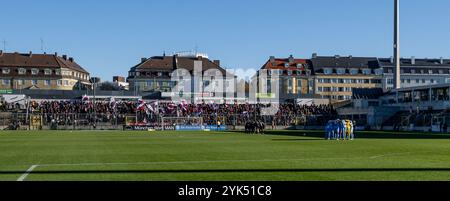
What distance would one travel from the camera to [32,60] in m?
142

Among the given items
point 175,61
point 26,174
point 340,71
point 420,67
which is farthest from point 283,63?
point 26,174

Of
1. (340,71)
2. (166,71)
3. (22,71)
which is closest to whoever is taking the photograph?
(22,71)

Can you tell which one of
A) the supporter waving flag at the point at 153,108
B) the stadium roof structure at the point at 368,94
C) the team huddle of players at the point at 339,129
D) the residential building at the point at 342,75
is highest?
the residential building at the point at 342,75

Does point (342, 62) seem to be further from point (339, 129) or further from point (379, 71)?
point (339, 129)

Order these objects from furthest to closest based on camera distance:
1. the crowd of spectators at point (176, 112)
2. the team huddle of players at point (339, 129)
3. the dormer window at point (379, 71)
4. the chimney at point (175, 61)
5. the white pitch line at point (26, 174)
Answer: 1. the dormer window at point (379, 71)
2. the chimney at point (175, 61)
3. the crowd of spectators at point (176, 112)
4. the team huddle of players at point (339, 129)
5. the white pitch line at point (26, 174)

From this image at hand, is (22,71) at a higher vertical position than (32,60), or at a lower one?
lower

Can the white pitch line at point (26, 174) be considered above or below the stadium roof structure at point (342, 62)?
below

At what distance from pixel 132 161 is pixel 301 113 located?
75.6 m

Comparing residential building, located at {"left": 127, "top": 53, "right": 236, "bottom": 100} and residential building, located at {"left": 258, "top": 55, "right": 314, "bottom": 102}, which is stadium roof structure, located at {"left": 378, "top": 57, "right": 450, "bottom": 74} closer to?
residential building, located at {"left": 258, "top": 55, "right": 314, "bottom": 102}

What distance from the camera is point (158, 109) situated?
9412 cm

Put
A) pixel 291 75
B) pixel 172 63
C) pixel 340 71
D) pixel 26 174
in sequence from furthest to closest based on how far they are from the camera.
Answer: pixel 340 71 → pixel 291 75 → pixel 172 63 → pixel 26 174

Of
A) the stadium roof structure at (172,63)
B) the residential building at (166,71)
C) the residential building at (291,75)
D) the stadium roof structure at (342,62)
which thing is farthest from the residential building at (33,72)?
the stadium roof structure at (342,62)

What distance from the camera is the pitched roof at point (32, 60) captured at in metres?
139

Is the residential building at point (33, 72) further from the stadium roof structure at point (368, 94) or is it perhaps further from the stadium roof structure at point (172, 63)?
the stadium roof structure at point (368, 94)
